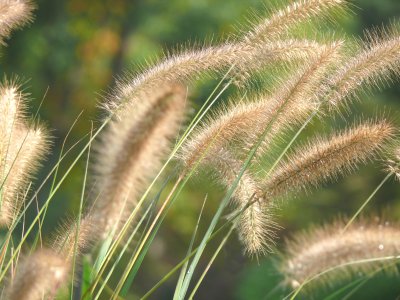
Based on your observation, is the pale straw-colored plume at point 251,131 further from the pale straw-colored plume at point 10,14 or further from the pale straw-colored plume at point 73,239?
the pale straw-colored plume at point 10,14

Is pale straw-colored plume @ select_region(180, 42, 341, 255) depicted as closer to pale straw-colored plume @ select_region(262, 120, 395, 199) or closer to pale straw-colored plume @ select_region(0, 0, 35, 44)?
pale straw-colored plume @ select_region(262, 120, 395, 199)

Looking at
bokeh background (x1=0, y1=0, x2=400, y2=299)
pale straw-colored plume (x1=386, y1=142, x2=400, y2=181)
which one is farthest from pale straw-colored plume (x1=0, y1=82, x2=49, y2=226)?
bokeh background (x1=0, y1=0, x2=400, y2=299)

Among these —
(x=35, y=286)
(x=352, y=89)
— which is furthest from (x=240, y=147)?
(x=35, y=286)

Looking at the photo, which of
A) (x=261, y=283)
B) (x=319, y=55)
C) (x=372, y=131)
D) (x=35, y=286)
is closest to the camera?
(x=35, y=286)

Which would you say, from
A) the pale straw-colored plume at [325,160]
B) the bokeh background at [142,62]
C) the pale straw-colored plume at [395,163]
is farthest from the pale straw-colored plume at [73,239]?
the bokeh background at [142,62]

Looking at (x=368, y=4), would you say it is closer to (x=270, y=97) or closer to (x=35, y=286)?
(x=270, y=97)

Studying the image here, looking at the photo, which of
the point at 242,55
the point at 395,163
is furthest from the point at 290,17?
the point at 395,163
